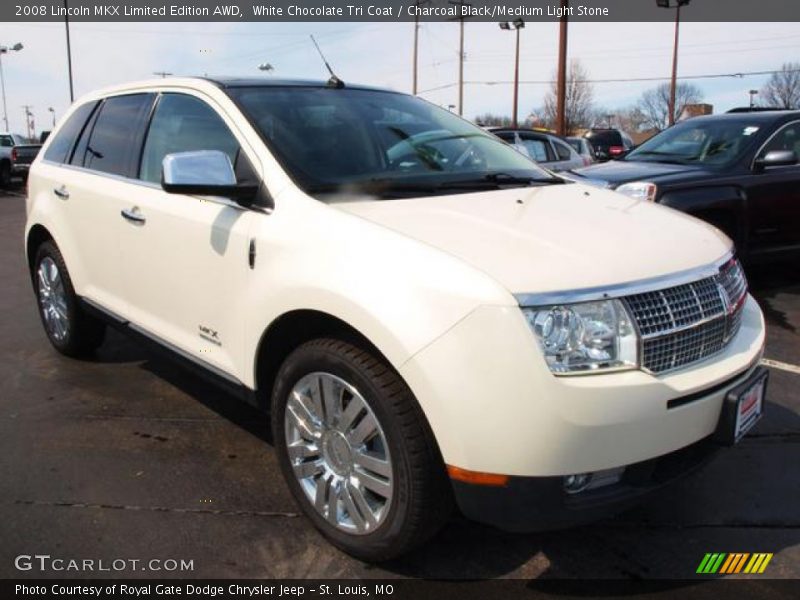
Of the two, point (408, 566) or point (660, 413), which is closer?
point (660, 413)

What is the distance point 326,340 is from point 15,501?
1620mm

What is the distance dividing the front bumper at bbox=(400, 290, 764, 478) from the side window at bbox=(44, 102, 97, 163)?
335cm

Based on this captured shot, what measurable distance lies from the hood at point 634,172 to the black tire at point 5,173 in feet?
64.9

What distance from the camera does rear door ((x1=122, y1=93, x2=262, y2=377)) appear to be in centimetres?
292

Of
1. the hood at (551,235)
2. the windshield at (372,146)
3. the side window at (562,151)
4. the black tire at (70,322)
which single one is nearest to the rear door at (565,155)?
the side window at (562,151)

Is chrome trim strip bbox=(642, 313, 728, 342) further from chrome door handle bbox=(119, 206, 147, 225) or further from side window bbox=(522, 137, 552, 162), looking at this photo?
side window bbox=(522, 137, 552, 162)

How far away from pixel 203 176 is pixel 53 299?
8.40 ft

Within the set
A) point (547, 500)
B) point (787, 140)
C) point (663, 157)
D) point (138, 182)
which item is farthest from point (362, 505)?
point (787, 140)

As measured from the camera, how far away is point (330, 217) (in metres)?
2.53

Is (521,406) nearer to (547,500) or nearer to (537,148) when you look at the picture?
(547,500)

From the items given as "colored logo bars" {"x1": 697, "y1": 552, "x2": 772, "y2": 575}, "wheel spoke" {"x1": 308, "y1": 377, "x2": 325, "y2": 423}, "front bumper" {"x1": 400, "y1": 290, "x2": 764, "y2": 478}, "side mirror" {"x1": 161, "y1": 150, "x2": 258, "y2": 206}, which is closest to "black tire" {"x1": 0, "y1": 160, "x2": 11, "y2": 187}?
"side mirror" {"x1": 161, "y1": 150, "x2": 258, "y2": 206}

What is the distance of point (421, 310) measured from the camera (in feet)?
7.01

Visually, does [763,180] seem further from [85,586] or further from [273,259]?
[85,586]

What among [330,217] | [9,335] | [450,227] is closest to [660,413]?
[450,227]
